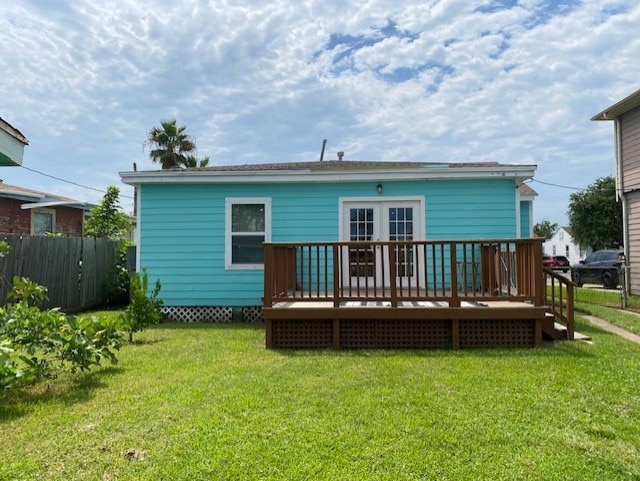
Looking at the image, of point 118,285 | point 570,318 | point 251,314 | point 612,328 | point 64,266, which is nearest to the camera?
point 570,318

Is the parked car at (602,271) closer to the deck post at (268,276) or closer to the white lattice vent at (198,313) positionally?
the white lattice vent at (198,313)

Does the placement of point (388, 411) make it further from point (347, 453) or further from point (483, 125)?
point (483, 125)

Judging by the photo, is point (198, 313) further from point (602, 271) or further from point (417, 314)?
point (602, 271)

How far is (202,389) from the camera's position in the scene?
11.9 feet

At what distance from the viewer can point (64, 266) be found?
29.6ft

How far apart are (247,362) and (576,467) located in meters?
3.21

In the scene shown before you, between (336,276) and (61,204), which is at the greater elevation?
(61,204)

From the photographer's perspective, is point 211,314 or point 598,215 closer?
point 211,314

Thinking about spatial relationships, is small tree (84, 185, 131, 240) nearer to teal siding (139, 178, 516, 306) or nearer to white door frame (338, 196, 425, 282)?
teal siding (139, 178, 516, 306)

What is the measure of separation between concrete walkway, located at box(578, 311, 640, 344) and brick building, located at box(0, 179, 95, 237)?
45.4ft

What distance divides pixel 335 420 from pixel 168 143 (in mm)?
19509

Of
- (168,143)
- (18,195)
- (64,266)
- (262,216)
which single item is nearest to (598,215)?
(168,143)

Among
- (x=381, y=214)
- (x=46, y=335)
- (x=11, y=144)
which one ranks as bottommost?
(x=46, y=335)

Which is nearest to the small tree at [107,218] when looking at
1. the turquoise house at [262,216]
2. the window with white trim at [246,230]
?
the turquoise house at [262,216]
